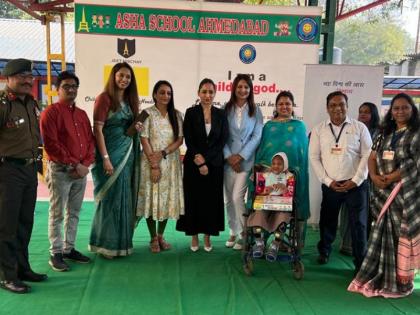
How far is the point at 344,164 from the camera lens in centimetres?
339

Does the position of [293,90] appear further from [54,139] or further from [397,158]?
[54,139]

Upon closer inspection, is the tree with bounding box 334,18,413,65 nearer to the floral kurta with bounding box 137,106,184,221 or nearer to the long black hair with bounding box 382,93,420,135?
the long black hair with bounding box 382,93,420,135

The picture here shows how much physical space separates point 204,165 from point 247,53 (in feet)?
6.86

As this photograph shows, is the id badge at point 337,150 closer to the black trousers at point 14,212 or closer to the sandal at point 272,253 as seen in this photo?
the sandal at point 272,253

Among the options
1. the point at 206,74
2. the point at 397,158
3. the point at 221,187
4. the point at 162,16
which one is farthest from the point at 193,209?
the point at 162,16

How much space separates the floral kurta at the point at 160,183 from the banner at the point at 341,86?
5.35ft

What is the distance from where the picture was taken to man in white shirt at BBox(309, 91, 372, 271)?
3361mm

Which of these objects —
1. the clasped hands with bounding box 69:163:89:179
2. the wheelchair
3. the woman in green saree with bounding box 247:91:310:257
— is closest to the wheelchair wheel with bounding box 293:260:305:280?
the wheelchair

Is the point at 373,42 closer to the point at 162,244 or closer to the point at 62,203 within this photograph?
the point at 162,244

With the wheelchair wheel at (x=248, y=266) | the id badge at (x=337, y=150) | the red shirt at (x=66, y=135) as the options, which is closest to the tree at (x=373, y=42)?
the id badge at (x=337, y=150)

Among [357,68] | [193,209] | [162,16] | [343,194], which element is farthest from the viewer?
[162,16]

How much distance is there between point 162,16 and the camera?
5031 mm

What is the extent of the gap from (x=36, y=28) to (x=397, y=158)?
14.6m

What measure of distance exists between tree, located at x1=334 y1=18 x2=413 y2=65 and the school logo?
36388 mm
